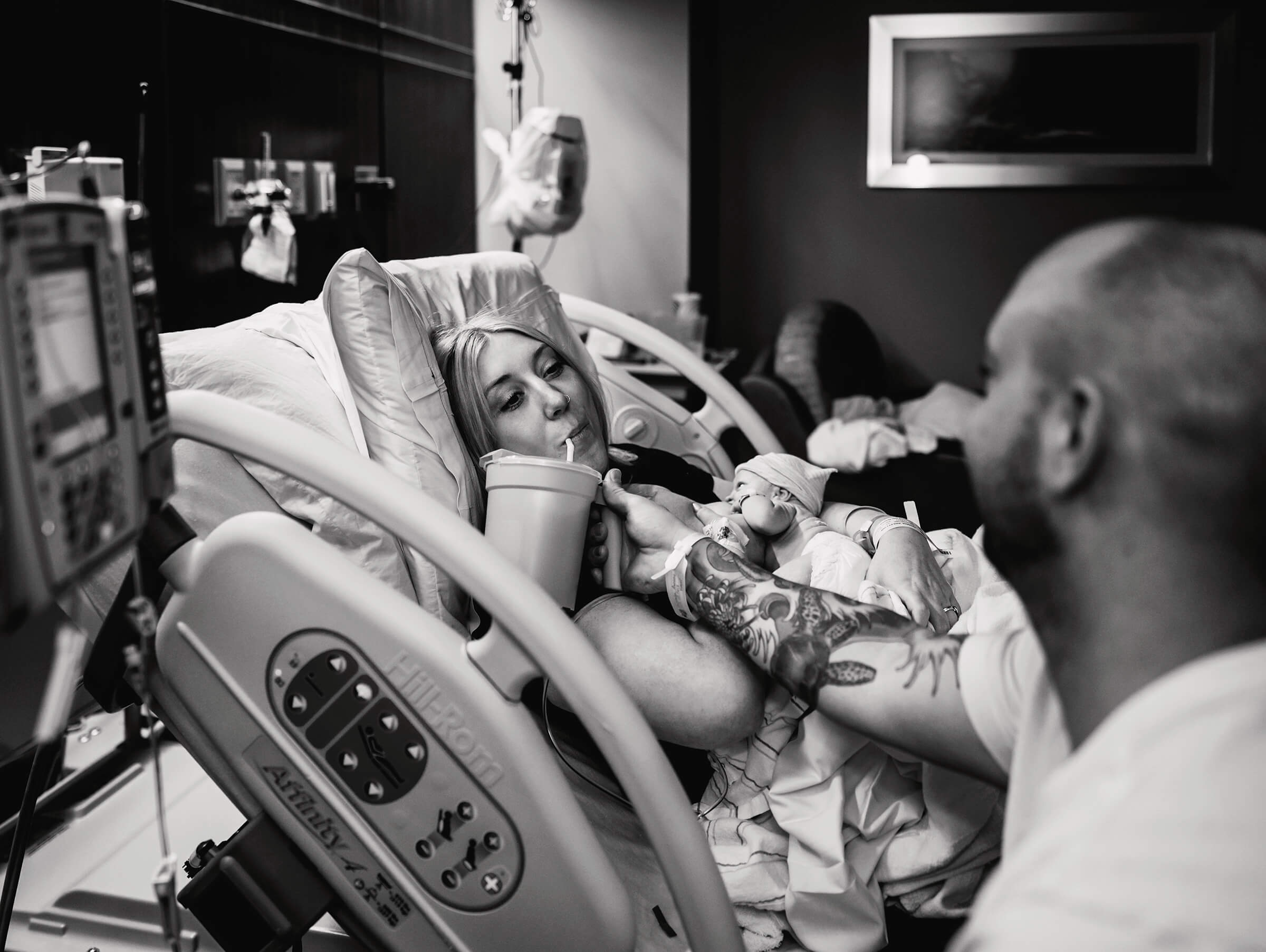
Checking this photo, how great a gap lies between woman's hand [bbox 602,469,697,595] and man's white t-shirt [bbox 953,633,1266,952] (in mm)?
788

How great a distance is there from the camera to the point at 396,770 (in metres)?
1.22

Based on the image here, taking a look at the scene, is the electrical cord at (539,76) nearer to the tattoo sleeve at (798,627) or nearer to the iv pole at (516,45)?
the iv pole at (516,45)

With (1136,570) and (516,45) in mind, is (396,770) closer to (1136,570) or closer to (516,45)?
(1136,570)

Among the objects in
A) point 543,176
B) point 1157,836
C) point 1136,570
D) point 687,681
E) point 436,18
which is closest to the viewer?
point 1157,836

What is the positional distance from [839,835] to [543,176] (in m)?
2.44

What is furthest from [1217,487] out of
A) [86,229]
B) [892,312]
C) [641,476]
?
[892,312]

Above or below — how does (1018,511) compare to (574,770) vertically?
above

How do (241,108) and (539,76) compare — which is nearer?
(241,108)

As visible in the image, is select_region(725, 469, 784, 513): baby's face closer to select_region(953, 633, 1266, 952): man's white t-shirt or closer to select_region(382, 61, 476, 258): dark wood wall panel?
select_region(953, 633, 1266, 952): man's white t-shirt

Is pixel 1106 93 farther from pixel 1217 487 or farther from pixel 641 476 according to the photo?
pixel 1217 487

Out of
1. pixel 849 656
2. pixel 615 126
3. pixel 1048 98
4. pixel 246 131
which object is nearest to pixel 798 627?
pixel 849 656

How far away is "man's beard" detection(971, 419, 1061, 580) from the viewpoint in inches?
30.3

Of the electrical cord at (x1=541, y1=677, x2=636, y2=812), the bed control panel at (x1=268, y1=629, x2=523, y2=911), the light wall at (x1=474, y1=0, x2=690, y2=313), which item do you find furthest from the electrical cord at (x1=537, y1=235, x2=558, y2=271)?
the bed control panel at (x1=268, y1=629, x2=523, y2=911)

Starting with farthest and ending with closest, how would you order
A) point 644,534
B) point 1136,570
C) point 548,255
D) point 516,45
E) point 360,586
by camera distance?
point 548,255 → point 516,45 → point 644,534 → point 360,586 → point 1136,570
